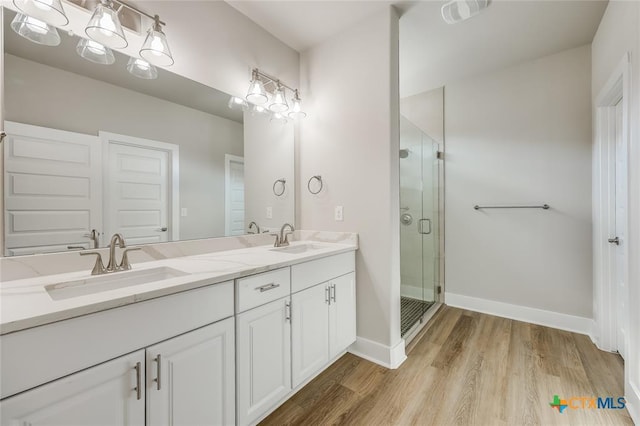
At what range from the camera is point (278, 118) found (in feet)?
7.72

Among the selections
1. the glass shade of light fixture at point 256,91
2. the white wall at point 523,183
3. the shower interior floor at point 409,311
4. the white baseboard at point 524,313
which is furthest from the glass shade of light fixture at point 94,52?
the white baseboard at point 524,313

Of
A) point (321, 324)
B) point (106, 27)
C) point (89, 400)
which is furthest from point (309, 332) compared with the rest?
point (106, 27)

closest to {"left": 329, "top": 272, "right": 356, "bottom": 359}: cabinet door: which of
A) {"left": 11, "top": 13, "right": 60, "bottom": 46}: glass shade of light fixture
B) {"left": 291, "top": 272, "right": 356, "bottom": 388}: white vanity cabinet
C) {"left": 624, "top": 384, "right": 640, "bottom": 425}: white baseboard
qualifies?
{"left": 291, "top": 272, "right": 356, "bottom": 388}: white vanity cabinet

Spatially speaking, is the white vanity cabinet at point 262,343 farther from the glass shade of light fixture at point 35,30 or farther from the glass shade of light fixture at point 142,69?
the glass shade of light fixture at point 35,30

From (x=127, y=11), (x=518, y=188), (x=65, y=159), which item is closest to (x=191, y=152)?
(x=65, y=159)

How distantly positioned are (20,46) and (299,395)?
7.48ft

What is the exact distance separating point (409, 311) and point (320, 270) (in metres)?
1.30

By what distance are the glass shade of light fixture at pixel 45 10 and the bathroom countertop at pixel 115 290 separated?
3.86 ft

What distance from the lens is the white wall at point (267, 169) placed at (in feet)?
6.98

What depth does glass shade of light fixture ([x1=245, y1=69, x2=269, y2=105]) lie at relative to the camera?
2047mm

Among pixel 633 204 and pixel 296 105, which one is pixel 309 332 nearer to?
pixel 296 105

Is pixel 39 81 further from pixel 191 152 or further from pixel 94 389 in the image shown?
pixel 94 389

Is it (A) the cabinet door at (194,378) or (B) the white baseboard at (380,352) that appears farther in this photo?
(B) the white baseboard at (380,352)

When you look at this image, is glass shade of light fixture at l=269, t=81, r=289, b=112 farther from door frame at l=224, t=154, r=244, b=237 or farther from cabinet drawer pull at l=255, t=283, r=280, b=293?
cabinet drawer pull at l=255, t=283, r=280, b=293
